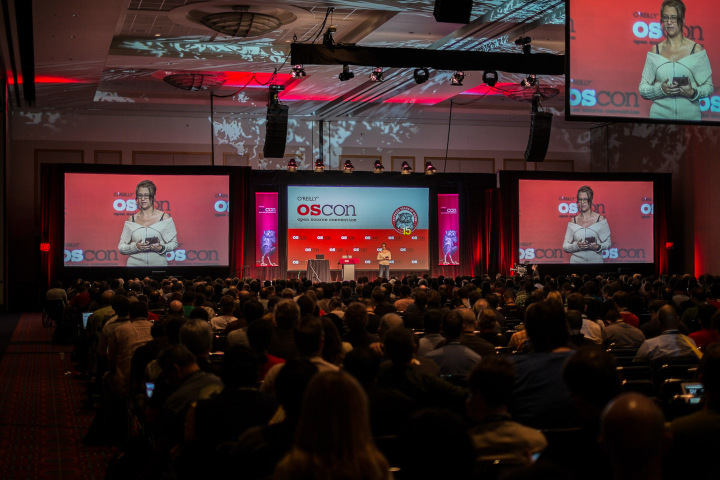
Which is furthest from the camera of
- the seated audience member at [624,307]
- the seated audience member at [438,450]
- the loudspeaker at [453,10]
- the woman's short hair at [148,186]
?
the woman's short hair at [148,186]

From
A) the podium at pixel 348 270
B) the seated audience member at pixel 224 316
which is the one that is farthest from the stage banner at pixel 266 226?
the seated audience member at pixel 224 316

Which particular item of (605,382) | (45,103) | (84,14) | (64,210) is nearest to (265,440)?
(605,382)

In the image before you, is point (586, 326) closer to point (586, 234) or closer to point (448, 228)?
point (586, 234)

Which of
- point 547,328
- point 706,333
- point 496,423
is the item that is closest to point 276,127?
point 706,333

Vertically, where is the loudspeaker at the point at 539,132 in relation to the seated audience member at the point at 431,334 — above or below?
above

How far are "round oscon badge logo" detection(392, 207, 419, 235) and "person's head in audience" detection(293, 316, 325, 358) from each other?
1521 centimetres

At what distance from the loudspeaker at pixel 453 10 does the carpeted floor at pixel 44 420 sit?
5517mm

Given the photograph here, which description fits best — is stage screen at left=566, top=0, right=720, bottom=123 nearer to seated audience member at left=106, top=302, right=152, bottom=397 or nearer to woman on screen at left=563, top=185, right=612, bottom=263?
seated audience member at left=106, top=302, right=152, bottom=397

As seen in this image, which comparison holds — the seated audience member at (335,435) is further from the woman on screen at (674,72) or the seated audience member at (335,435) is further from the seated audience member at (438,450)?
the woman on screen at (674,72)

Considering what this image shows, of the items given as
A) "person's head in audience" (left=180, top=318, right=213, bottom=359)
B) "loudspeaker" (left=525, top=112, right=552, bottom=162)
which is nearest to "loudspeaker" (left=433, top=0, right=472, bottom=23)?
"person's head in audience" (left=180, top=318, right=213, bottom=359)

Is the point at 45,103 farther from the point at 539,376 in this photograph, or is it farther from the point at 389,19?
the point at 539,376

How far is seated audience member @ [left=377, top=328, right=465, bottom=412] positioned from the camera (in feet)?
9.93

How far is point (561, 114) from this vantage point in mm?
19031

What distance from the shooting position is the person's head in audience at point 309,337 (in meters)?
3.31
